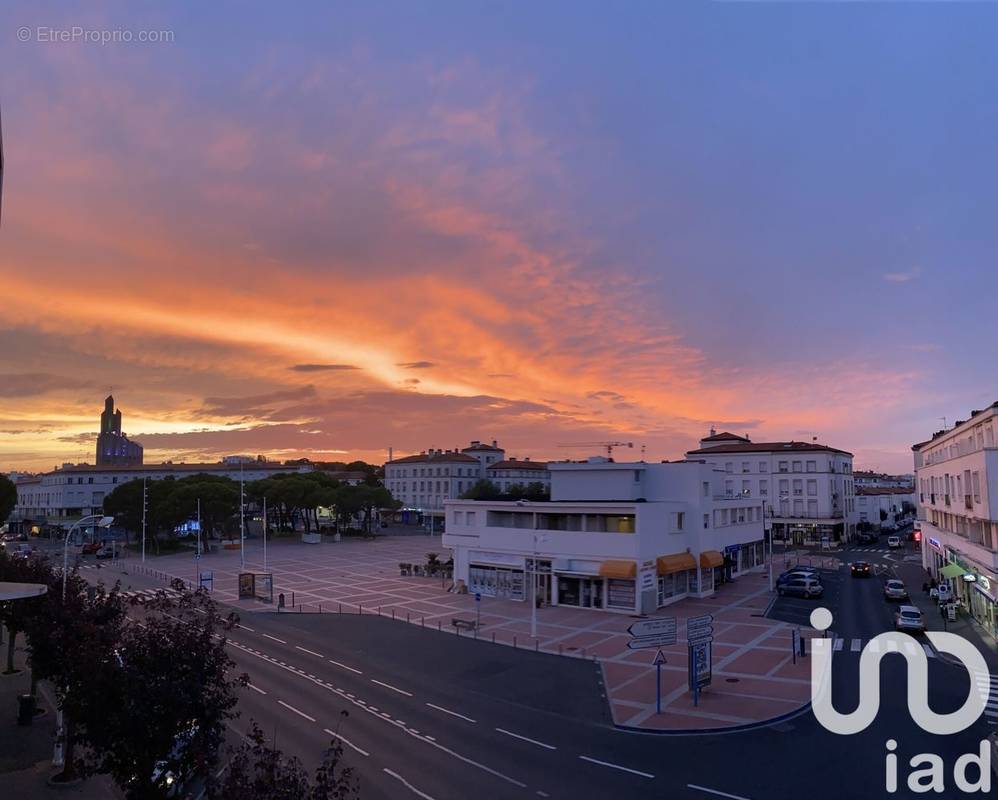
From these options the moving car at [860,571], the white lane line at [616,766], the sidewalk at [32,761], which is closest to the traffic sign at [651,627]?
the white lane line at [616,766]

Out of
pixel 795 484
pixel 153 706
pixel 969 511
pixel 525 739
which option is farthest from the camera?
pixel 795 484

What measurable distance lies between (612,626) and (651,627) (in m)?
15.2

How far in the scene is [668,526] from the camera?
166 ft

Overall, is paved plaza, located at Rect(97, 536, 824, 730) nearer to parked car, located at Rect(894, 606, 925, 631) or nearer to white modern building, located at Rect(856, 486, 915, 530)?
parked car, located at Rect(894, 606, 925, 631)

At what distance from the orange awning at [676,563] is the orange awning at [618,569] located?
2887mm

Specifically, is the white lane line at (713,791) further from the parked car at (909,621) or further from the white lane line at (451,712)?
the parked car at (909,621)

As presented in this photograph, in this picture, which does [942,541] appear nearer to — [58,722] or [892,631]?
[892,631]

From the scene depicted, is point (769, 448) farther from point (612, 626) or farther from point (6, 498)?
point (6, 498)

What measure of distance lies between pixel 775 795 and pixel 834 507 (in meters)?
98.2

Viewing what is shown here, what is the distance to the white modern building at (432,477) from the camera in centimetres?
14738

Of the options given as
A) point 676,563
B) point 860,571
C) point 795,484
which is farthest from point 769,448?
point 676,563

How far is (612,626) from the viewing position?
137ft

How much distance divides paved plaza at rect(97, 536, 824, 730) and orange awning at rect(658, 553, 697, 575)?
2570 millimetres

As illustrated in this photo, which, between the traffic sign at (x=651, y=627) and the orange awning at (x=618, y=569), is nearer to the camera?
the traffic sign at (x=651, y=627)
